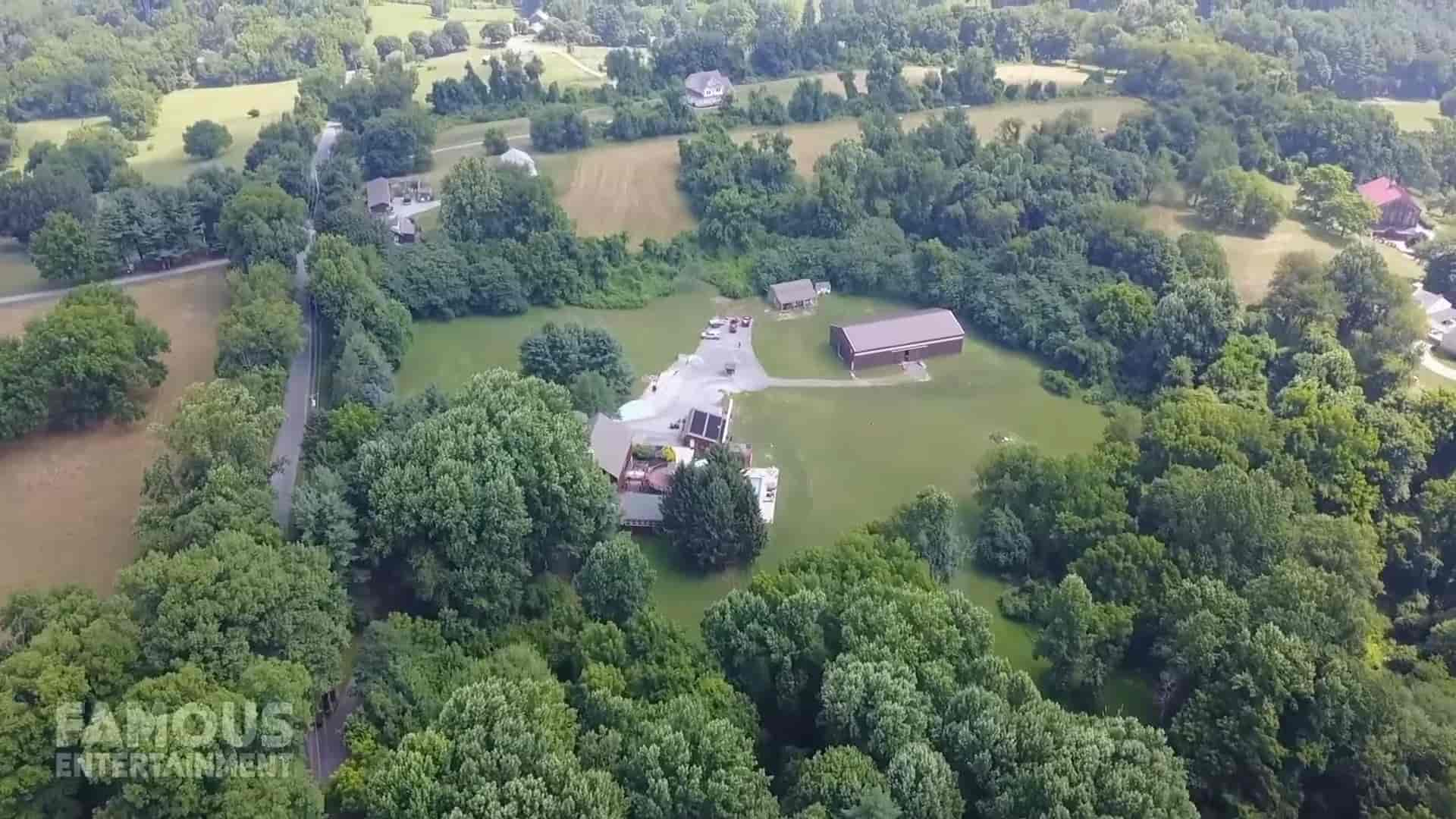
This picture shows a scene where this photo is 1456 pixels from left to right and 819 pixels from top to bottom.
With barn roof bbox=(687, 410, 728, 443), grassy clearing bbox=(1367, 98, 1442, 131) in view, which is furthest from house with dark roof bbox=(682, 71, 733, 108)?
grassy clearing bbox=(1367, 98, 1442, 131)

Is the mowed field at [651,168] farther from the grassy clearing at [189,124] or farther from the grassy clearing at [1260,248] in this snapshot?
the grassy clearing at [189,124]

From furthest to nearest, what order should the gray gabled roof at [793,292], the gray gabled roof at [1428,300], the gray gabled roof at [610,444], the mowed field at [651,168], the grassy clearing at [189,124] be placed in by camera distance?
the grassy clearing at [189,124] → the mowed field at [651,168] → the gray gabled roof at [793,292] → the gray gabled roof at [1428,300] → the gray gabled roof at [610,444]

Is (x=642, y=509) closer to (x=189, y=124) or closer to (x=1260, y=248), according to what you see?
(x=1260, y=248)

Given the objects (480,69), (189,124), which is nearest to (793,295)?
(480,69)

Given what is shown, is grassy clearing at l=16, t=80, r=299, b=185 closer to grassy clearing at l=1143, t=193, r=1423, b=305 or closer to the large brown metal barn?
the large brown metal barn

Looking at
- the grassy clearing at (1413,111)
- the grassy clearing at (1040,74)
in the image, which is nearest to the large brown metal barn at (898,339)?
the grassy clearing at (1040,74)
